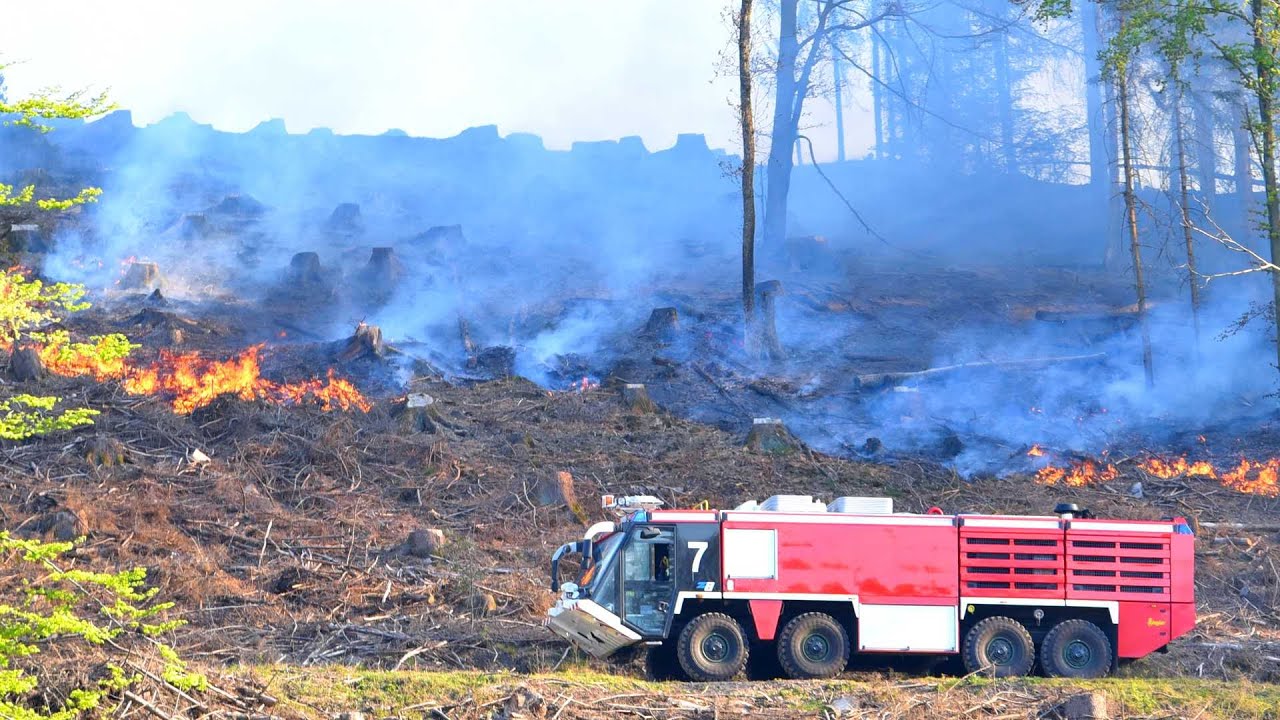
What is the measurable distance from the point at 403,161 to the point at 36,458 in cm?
3719

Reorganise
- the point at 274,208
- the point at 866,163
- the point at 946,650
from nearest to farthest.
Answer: the point at 946,650, the point at 274,208, the point at 866,163

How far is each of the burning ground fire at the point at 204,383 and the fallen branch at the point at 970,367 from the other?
11085mm

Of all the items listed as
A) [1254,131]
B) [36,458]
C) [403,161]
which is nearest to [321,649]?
[36,458]

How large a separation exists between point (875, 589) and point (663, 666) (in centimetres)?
252

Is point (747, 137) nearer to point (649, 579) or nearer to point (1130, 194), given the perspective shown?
point (1130, 194)

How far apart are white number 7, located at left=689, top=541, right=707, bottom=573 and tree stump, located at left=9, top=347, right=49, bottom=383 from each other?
14.9 m

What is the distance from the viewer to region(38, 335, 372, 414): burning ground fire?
22.7 m

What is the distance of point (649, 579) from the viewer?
13.5 meters

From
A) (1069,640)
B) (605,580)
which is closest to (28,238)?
(605,580)

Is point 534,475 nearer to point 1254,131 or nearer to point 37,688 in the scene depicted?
point 37,688

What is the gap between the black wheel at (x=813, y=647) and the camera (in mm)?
13383

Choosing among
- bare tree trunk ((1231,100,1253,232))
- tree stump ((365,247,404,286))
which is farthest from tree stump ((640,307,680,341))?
bare tree trunk ((1231,100,1253,232))

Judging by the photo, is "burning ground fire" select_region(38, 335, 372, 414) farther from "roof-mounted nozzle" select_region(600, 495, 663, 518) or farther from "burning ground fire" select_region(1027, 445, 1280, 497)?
"burning ground fire" select_region(1027, 445, 1280, 497)

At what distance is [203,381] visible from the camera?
2323 centimetres
